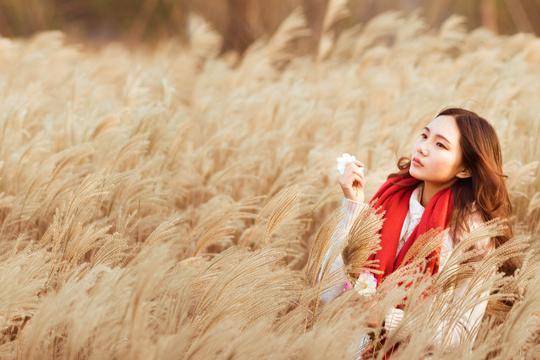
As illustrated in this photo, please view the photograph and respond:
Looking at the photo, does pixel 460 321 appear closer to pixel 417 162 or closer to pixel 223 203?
pixel 417 162

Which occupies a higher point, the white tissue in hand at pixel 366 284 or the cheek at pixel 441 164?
the cheek at pixel 441 164

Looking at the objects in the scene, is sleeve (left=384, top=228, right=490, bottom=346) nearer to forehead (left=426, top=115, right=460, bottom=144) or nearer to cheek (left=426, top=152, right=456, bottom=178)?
cheek (left=426, top=152, right=456, bottom=178)

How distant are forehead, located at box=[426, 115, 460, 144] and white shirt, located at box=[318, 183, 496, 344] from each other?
0.21 m

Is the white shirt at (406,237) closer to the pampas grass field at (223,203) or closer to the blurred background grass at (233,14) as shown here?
the pampas grass field at (223,203)

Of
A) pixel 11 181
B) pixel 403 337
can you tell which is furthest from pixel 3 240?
pixel 403 337

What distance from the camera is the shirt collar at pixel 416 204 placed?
256 cm

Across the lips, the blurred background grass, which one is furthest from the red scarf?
the blurred background grass

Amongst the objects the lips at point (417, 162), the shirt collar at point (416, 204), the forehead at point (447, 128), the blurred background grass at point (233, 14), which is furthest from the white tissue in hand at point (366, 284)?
the blurred background grass at point (233, 14)

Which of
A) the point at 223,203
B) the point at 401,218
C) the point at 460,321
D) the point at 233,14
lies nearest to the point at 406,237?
the point at 401,218

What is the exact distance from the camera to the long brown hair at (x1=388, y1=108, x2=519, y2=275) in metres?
2.48

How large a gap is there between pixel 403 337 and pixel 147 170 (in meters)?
1.44

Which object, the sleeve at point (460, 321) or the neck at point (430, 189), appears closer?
the sleeve at point (460, 321)

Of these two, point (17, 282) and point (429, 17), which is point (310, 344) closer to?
point (17, 282)

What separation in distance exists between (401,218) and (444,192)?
0.16m
